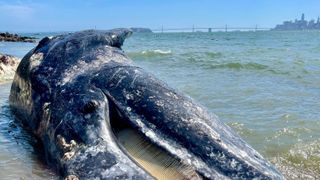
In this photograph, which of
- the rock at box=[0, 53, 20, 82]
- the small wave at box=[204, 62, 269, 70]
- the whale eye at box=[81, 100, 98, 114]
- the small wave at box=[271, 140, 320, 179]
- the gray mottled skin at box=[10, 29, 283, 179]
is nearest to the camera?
the gray mottled skin at box=[10, 29, 283, 179]

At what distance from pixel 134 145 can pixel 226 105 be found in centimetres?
447

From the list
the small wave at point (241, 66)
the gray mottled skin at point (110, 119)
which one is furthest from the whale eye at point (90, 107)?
the small wave at point (241, 66)

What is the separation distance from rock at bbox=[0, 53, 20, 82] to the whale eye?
716 cm

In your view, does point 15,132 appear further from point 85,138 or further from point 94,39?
point 85,138

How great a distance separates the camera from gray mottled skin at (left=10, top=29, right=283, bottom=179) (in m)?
2.77

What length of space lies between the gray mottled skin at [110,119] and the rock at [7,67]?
608cm

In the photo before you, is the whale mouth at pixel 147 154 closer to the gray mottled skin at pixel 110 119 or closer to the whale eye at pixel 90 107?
the gray mottled skin at pixel 110 119

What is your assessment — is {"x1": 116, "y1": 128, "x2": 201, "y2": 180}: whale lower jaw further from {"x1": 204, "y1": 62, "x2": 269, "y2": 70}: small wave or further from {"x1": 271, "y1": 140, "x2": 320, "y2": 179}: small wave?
{"x1": 204, "y1": 62, "x2": 269, "y2": 70}: small wave

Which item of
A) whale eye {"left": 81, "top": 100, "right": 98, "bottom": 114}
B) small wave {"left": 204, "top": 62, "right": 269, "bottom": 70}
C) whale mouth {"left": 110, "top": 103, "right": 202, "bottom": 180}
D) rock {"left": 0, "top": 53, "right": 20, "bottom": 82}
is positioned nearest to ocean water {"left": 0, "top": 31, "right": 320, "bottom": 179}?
whale eye {"left": 81, "top": 100, "right": 98, "bottom": 114}

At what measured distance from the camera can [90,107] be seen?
324 centimetres

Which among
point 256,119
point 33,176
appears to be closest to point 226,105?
point 256,119

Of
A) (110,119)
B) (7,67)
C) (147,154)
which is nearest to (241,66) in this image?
(7,67)

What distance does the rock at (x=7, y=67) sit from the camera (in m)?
10.1

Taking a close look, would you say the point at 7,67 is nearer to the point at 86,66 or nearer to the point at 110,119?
the point at 86,66
